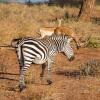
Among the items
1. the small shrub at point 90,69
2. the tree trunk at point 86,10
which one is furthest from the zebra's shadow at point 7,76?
the tree trunk at point 86,10

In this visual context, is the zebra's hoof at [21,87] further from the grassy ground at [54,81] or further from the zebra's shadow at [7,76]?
the zebra's shadow at [7,76]

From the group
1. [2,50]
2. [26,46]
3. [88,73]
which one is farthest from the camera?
[2,50]

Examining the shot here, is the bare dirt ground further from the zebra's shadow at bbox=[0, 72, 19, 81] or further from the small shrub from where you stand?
the small shrub

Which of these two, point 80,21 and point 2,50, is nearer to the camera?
point 2,50

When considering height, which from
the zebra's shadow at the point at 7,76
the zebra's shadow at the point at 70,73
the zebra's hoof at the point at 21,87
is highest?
the zebra's hoof at the point at 21,87

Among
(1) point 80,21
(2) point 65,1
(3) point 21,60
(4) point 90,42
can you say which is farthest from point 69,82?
(2) point 65,1

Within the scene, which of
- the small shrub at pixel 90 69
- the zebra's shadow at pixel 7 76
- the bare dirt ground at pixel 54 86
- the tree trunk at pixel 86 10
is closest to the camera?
the bare dirt ground at pixel 54 86

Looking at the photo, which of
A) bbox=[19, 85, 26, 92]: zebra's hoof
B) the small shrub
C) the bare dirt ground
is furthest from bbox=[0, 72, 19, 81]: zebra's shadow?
the small shrub

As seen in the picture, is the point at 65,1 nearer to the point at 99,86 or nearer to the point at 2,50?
the point at 2,50

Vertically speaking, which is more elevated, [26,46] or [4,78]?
[26,46]

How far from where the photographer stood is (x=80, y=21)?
26453 millimetres

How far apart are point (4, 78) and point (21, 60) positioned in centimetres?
164

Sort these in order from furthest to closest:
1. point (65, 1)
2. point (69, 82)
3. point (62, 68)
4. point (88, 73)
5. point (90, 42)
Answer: point (65, 1) → point (90, 42) → point (62, 68) → point (88, 73) → point (69, 82)

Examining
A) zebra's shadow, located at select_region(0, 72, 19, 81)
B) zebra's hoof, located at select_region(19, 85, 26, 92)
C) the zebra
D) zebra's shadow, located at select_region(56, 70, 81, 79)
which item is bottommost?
zebra's shadow, located at select_region(0, 72, 19, 81)
